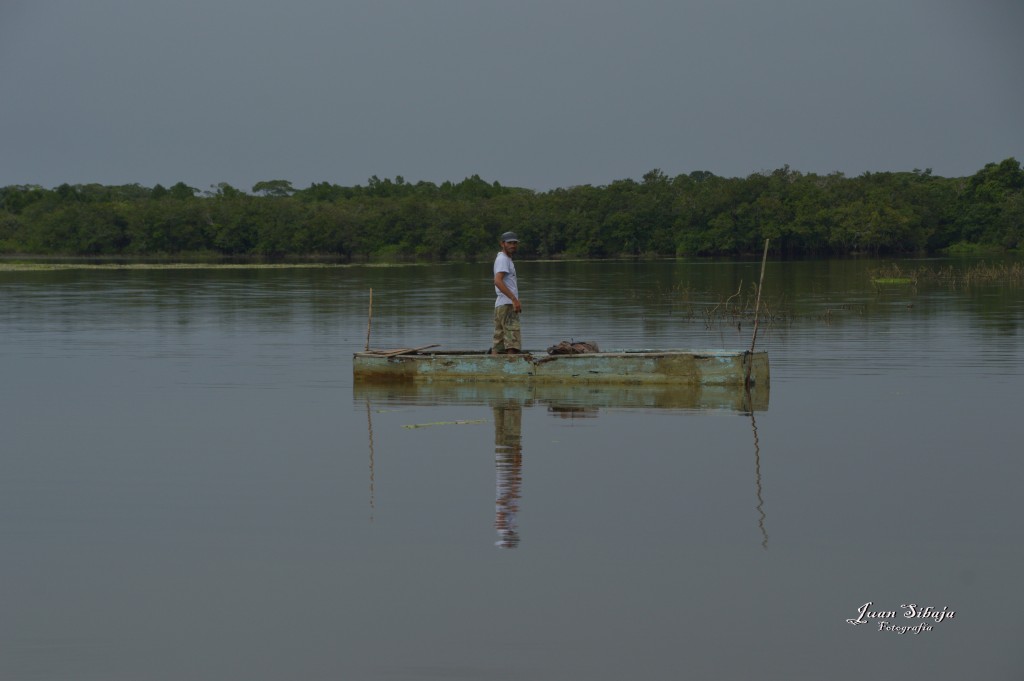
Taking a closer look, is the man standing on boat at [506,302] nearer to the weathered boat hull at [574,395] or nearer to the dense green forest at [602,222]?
the weathered boat hull at [574,395]

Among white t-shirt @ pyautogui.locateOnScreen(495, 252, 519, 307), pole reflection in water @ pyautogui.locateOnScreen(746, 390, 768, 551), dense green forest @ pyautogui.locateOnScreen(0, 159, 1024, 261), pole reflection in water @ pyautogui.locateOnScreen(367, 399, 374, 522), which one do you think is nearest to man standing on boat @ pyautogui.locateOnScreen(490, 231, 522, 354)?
white t-shirt @ pyautogui.locateOnScreen(495, 252, 519, 307)

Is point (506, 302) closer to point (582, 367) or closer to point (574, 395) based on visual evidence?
point (582, 367)

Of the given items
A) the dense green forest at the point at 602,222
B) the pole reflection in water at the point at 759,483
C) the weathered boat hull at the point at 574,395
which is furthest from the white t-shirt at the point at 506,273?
the dense green forest at the point at 602,222

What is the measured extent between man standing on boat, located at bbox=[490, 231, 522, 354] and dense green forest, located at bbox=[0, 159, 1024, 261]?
72711mm

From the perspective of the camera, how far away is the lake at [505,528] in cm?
704

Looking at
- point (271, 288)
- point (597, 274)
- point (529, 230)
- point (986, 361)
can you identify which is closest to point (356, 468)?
point (986, 361)

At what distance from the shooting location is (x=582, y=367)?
15945mm

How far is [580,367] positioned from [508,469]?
15.7 ft

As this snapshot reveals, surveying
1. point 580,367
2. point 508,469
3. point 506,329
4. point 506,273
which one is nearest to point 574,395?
point 580,367

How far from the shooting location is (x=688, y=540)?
347 inches

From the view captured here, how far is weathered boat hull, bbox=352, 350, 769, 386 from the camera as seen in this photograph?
1558 cm

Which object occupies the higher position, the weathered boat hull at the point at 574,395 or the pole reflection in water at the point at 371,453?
the weathered boat hull at the point at 574,395

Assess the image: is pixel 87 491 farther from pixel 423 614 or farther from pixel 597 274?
pixel 597 274

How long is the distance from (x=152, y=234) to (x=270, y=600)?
9504cm
